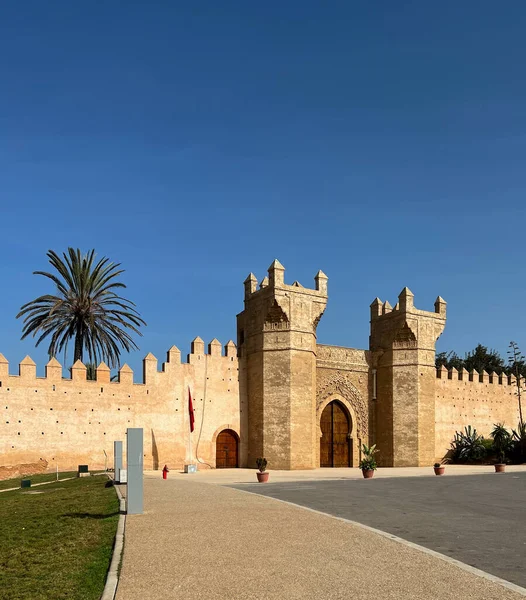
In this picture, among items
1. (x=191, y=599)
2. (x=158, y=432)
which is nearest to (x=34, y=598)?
(x=191, y=599)

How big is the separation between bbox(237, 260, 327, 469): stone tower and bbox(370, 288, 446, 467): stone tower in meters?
5.05

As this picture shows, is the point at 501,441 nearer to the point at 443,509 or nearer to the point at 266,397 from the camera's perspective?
the point at 266,397

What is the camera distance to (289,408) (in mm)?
30031

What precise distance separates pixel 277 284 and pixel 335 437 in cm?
880

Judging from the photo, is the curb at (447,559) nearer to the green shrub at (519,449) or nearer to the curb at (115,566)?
the curb at (115,566)

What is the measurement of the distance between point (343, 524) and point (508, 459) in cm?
2874

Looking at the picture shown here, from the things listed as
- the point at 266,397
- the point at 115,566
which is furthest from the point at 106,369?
the point at 115,566

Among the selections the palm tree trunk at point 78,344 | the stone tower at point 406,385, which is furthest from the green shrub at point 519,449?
the palm tree trunk at point 78,344

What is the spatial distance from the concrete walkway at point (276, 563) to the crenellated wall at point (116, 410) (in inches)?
601

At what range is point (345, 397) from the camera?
34.2 metres

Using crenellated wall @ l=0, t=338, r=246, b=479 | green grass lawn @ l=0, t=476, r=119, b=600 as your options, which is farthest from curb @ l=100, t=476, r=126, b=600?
crenellated wall @ l=0, t=338, r=246, b=479

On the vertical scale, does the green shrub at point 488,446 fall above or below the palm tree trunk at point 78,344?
below

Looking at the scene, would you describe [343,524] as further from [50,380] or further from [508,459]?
[508,459]

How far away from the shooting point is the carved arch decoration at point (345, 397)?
33.2 metres
